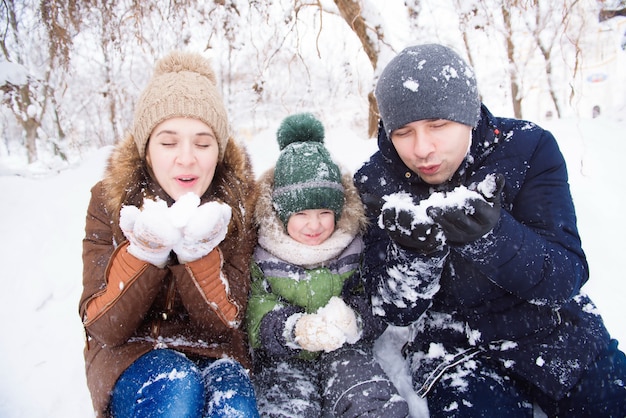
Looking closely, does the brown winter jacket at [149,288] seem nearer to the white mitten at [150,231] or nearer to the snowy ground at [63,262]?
the white mitten at [150,231]

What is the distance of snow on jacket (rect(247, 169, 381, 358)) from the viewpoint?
6.06ft

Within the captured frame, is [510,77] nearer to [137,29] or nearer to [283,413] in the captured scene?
[137,29]

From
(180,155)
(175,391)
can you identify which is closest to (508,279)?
(175,391)

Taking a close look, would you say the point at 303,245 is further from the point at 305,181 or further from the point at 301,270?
the point at 305,181

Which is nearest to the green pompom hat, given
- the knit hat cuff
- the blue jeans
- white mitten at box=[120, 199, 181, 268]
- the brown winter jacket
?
the knit hat cuff

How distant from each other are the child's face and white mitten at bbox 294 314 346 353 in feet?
1.25

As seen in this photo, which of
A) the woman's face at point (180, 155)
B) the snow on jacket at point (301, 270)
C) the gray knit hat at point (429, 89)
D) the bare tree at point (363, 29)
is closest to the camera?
the gray knit hat at point (429, 89)

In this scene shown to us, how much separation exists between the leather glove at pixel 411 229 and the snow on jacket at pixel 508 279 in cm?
9

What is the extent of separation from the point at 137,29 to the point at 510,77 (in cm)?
1063

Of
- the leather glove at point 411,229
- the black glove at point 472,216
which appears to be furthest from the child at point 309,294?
the black glove at point 472,216

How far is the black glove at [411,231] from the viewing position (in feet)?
4.14

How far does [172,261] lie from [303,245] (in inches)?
23.6

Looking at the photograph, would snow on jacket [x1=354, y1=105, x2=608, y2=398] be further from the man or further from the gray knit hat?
the gray knit hat

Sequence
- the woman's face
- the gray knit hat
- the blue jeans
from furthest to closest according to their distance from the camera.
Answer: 1. the woman's face
2. the gray knit hat
3. the blue jeans
